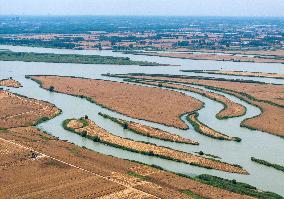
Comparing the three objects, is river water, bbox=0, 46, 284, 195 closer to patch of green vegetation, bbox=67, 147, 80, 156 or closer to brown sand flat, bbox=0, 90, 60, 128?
brown sand flat, bbox=0, 90, 60, 128

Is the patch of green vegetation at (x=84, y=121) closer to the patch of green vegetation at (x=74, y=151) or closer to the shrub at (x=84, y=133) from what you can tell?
the shrub at (x=84, y=133)

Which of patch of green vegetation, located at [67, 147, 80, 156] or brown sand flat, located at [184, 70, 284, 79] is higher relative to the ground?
patch of green vegetation, located at [67, 147, 80, 156]

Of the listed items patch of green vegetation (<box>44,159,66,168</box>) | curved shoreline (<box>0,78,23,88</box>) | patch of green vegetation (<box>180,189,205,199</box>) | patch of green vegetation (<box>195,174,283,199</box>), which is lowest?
curved shoreline (<box>0,78,23,88</box>)

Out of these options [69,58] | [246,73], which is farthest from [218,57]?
[69,58]

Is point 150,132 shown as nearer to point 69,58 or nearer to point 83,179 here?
point 83,179

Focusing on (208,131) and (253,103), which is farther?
(253,103)

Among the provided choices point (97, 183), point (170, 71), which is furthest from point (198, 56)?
point (97, 183)

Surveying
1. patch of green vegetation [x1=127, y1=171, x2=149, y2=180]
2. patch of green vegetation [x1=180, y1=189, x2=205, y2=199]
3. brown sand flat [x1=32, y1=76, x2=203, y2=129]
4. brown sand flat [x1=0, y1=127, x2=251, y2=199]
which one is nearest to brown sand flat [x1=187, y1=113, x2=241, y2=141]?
brown sand flat [x1=32, y1=76, x2=203, y2=129]

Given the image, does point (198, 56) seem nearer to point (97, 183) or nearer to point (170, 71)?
point (170, 71)
